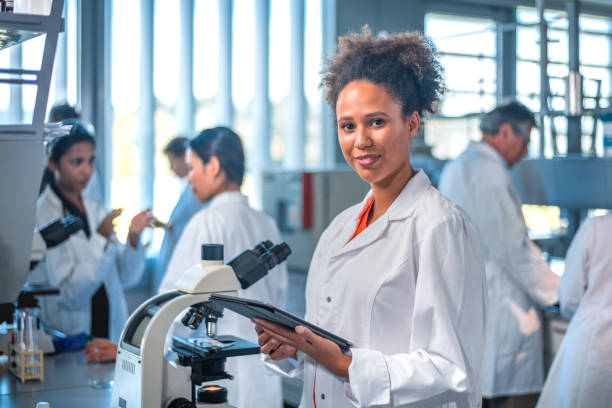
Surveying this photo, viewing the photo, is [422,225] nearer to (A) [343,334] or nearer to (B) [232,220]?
(A) [343,334]

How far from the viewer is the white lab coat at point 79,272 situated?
9.13 feet

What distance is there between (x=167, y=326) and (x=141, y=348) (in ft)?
0.22

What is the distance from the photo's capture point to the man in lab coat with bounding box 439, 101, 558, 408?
10.4 ft

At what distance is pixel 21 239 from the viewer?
1.59m

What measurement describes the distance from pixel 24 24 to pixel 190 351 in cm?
77

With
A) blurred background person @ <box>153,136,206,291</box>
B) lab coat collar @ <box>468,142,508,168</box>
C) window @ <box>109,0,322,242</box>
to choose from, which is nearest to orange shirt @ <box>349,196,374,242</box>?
blurred background person @ <box>153,136,206,291</box>

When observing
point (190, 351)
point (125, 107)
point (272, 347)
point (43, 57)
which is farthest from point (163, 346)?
point (125, 107)

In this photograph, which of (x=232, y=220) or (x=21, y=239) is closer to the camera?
(x=21, y=239)

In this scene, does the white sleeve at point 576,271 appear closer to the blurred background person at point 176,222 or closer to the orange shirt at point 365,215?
the orange shirt at point 365,215

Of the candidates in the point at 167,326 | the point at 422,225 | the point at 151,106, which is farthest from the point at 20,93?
the point at 422,225

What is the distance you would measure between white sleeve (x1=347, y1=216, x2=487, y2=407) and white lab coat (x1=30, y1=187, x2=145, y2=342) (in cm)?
181

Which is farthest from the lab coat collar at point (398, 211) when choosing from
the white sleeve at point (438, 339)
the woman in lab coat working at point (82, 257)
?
the woman in lab coat working at point (82, 257)

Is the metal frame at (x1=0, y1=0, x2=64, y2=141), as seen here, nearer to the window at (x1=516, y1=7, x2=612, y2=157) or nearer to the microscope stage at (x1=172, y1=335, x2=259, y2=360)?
the microscope stage at (x1=172, y1=335, x2=259, y2=360)

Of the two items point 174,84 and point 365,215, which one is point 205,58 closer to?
point 174,84
